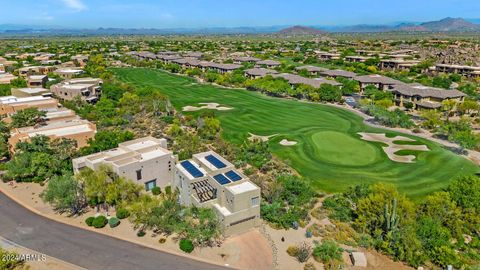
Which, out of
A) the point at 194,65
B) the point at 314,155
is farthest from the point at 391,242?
the point at 194,65

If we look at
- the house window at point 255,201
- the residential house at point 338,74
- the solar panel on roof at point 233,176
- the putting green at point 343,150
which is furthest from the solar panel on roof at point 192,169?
the residential house at point 338,74

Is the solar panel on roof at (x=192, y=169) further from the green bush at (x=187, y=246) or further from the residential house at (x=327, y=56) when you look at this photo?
the residential house at (x=327, y=56)

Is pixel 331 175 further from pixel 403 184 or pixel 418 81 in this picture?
pixel 418 81

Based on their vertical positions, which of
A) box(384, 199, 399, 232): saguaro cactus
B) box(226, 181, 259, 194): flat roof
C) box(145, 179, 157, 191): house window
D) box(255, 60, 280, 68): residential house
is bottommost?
box(145, 179, 157, 191): house window

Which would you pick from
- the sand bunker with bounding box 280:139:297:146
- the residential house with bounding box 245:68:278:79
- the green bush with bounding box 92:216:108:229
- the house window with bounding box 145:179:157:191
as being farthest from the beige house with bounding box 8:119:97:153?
the residential house with bounding box 245:68:278:79

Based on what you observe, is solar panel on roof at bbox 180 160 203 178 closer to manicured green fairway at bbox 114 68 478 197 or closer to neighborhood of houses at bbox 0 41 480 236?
neighborhood of houses at bbox 0 41 480 236

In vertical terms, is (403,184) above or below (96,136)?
below

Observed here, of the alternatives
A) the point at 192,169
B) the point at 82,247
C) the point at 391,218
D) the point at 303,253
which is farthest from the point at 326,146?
the point at 82,247
